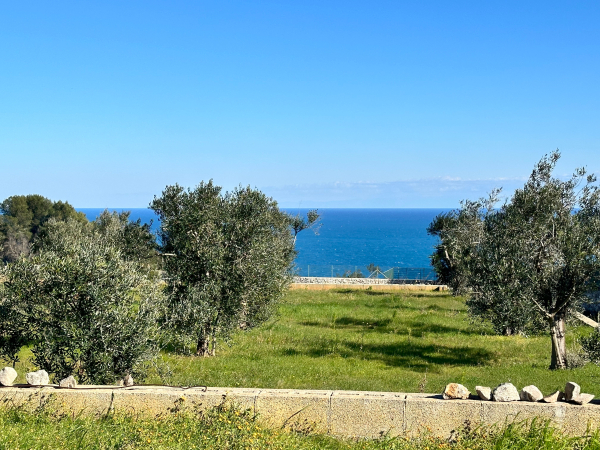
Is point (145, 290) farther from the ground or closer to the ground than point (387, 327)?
farther from the ground

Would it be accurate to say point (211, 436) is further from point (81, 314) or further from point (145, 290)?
point (145, 290)

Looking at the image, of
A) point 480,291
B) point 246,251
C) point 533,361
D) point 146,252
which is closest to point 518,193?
point 480,291

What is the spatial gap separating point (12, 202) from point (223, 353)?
69108mm

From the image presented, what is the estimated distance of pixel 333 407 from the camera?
11414mm

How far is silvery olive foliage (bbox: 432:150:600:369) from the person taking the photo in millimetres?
19000

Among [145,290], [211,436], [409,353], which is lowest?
[409,353]

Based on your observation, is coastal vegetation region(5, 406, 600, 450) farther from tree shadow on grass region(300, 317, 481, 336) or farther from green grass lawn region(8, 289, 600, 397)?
tree shadow on grass region(300, 317, 481, 336)

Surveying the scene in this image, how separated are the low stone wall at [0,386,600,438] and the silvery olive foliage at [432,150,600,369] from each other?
8359 millimetres

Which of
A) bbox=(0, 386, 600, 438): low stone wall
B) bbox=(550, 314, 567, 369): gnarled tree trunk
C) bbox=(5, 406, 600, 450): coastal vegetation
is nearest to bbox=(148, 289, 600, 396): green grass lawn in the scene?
bbox=(550, 314, 567, 369): gnarled tree trunk

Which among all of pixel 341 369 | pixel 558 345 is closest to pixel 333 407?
pixel 341 369

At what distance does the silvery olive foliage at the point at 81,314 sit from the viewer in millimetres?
13281

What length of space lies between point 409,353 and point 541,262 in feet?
24.3

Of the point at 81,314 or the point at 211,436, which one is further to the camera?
the point at 81,314

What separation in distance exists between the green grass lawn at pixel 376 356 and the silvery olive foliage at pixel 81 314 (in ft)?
11.4
